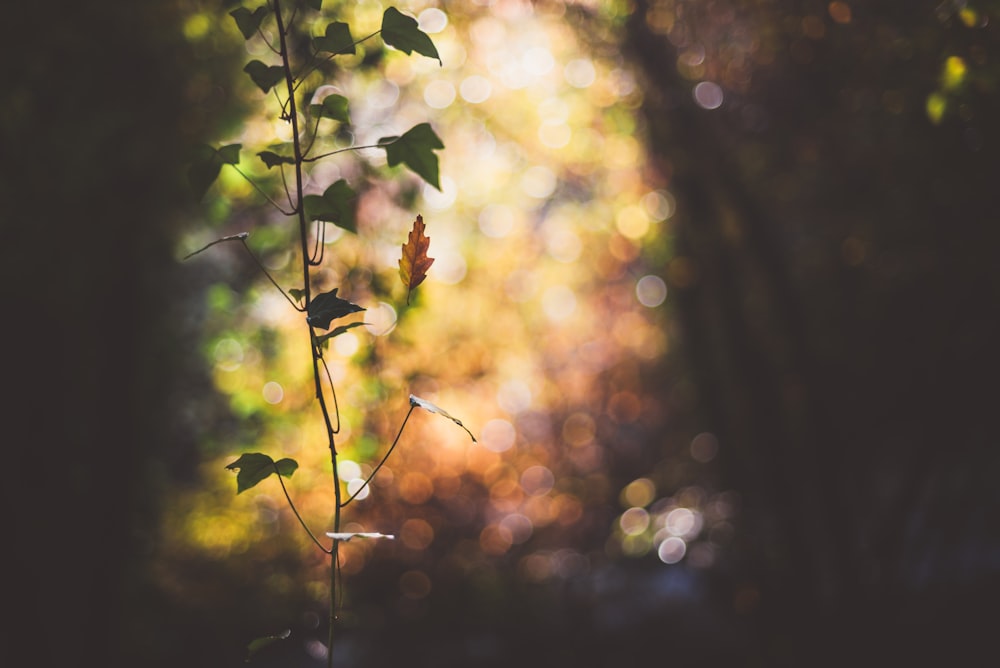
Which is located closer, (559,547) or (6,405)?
(6,405)

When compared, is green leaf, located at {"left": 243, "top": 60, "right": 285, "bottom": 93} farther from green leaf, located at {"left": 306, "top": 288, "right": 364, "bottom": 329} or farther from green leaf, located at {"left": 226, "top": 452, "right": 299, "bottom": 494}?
green leaf, located at {"left": 226, "top": 452, "right": 299, "bottom": 494}

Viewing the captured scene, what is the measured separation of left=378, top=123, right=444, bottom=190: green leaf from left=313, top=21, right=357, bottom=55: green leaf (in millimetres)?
143

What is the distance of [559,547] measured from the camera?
6473 millimetres

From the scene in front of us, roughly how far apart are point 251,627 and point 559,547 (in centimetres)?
338

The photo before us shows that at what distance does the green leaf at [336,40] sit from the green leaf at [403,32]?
5 centimetres

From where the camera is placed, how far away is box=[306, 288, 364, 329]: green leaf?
771 mm

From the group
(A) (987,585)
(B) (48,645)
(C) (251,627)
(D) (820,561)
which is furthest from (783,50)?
(C) (251,627)

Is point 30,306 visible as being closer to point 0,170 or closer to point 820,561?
point 0,170

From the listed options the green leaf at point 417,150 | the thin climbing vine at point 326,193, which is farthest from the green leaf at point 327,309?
the green leaf at point 417,150

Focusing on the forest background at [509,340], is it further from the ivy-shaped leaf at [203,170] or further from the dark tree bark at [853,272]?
the ivy-shaped leaf at [203,170]

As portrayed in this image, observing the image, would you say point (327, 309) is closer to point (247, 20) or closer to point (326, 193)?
point (326, 193)

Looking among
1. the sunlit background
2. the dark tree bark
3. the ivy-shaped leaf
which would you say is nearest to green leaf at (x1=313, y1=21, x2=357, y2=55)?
the ivy-shaped leaf

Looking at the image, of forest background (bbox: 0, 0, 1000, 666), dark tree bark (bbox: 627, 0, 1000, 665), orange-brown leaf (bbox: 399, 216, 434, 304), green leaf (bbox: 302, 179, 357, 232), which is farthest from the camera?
dark tree bark (bbox: 627, 0, 1000, 665)

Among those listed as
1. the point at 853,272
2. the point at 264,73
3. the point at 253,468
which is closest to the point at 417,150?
the point at 264,73
